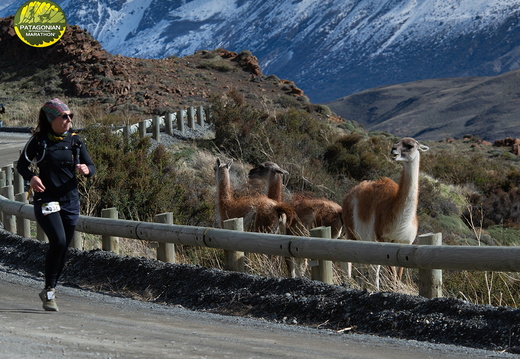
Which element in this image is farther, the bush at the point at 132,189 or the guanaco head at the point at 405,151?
the bush at the point at 132,189

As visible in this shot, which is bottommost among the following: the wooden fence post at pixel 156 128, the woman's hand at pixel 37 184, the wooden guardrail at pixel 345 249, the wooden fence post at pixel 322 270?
the wooden fence post at pixel 322 270

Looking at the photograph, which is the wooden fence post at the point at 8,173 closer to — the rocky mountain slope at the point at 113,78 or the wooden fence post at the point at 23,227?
the wooden fence post at the point at 23,227

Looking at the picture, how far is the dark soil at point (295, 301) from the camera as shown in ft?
22.9

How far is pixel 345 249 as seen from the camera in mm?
8008

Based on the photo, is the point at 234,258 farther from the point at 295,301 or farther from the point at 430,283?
the point at 430,283

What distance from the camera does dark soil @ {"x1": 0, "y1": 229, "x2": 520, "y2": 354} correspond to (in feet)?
22.9

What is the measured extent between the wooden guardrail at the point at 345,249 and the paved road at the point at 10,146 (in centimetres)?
1447

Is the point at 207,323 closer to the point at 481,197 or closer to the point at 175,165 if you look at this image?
the point at 175,165

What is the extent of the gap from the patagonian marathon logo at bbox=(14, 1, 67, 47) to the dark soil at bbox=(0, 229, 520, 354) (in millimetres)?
40944

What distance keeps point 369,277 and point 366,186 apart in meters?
1.48

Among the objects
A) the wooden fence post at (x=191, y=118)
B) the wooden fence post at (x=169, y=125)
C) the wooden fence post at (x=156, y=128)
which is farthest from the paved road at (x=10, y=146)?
the wooden fence post at (x=191, y=118)

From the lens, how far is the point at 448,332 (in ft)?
23.0

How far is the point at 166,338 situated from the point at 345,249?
7.58 ft

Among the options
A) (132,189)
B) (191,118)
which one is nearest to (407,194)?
(132,189)
